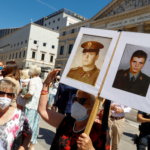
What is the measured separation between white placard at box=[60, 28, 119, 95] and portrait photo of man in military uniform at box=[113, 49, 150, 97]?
0.15 meters

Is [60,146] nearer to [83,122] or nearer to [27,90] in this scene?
[83,122]

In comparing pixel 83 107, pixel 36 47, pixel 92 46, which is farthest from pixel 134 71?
pixel 36 47

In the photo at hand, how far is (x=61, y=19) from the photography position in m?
49.4

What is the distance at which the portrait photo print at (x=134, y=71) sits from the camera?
1.18 m

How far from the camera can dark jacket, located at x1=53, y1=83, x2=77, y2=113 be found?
3.22 m

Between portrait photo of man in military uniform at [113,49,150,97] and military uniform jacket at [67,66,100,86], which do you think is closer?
portrait photo of man in military uniform at [113,49,150,97]

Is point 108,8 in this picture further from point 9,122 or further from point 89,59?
point 9,122

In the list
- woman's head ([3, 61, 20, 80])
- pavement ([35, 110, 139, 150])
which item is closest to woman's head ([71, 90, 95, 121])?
woman's head ([3, 61, 20, 80])

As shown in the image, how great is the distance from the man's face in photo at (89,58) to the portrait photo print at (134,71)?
0.81 feet

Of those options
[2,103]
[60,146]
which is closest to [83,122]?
[60,146]

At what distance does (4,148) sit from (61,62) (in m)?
→ 34.9

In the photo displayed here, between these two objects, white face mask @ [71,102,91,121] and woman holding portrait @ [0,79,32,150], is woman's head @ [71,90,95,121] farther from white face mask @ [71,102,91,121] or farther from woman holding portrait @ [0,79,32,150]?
woman holding portrait @ [0,79,32,150]

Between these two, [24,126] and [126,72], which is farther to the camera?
[24,126]

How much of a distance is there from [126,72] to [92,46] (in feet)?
1.32
